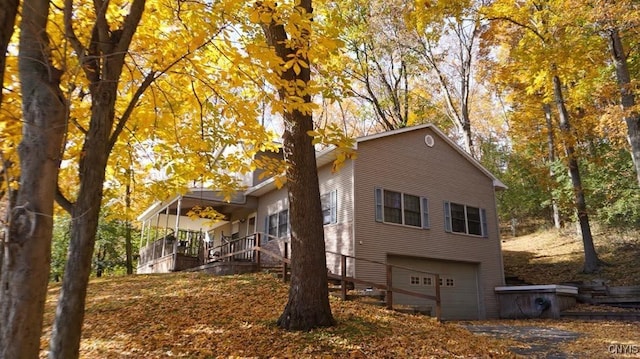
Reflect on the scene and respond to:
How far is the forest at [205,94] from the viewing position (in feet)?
9.69

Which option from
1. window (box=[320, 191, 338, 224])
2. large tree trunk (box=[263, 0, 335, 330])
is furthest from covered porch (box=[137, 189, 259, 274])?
large tree trunk (box=[263, 0, 335, 330])

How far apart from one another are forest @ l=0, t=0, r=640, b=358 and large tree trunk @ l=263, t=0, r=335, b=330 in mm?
50

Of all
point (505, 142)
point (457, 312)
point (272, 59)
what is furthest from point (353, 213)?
point (505, 142)

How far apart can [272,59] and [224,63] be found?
2.53 m

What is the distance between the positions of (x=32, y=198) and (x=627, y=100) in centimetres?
1487

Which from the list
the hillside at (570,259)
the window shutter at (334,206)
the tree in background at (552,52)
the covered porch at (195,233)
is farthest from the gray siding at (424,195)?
the covered porch at (195,233)

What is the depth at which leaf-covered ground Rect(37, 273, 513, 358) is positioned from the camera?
5.98 m

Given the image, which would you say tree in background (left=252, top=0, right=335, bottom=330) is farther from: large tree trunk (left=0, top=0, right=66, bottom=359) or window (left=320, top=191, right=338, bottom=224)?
window (left=320, top=191, right=338, bottom=224)

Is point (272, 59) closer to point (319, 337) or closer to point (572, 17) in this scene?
point (319, 337)

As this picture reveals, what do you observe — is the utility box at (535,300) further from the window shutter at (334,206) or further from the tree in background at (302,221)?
the tree in background at (302,221)

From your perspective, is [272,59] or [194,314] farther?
[194,314]

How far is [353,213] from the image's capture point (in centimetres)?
1281

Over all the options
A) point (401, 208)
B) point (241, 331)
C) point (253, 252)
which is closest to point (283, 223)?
point (253, 252)

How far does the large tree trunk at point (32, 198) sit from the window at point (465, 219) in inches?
543
